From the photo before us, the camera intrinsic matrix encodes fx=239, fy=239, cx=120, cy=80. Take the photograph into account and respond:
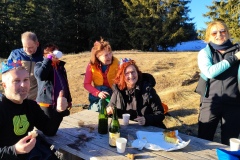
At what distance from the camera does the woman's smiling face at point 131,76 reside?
3.08 metres

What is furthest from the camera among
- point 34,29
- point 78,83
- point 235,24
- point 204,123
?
point 34,29

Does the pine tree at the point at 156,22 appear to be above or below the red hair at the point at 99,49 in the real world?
above

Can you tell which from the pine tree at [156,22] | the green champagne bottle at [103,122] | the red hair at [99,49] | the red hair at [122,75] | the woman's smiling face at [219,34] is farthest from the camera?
the pine tree at [156,22]

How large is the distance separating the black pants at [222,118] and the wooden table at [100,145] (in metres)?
0.64

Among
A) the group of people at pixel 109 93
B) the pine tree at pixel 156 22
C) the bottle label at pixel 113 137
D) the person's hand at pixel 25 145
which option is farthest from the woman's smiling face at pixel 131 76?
the pine tree at pixel 156 22

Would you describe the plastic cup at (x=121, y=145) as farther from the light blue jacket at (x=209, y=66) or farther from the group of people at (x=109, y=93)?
the light blue jacket at (x=209, y=66)

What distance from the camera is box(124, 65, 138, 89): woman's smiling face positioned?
308 cm

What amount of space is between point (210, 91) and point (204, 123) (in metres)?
0.43

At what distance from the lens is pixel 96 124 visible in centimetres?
288

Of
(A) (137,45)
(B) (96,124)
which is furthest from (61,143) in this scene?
(A) (137,45)

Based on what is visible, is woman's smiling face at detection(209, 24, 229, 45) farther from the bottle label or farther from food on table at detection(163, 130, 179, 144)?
the bottle label

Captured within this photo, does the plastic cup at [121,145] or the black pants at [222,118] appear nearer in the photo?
the plastic cup at [121,145]

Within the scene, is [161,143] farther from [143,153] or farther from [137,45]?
[137,45]

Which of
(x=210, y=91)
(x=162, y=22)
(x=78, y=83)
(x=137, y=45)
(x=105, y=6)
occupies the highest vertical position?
(x=105, y=6)
